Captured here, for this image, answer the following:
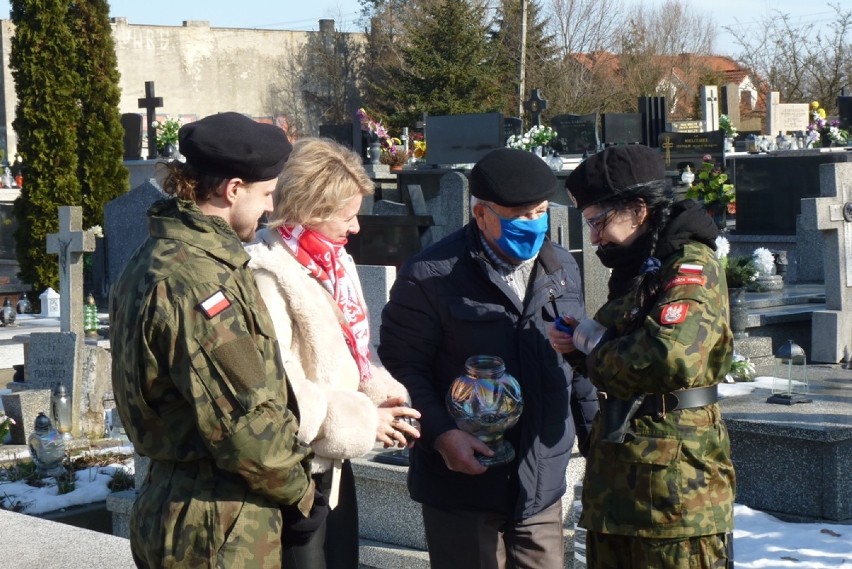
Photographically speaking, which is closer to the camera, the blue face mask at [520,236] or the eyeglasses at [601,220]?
the eyeglasses at [601,220]

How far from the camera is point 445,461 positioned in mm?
3102

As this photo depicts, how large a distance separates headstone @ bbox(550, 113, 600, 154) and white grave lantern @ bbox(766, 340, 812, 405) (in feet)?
43.2

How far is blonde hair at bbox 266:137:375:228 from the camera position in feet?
9.50

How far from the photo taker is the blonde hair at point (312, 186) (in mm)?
2895

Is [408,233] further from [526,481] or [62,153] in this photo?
[62,153]

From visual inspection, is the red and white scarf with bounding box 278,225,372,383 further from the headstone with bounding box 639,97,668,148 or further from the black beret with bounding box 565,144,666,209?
the headstone with bounding box 639,97,668,148

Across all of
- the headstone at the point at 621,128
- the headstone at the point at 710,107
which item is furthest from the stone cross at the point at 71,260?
the headstone at the point at 710,107

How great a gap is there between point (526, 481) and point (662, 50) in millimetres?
42199

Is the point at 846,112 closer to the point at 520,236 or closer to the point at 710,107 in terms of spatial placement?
the point at 710,107

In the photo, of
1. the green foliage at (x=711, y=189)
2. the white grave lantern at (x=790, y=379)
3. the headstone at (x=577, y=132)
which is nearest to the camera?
the white grave lantern at (x=790, y=379)

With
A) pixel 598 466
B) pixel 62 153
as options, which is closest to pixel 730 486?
pixel 598 466

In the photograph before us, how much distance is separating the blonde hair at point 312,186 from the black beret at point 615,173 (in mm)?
589

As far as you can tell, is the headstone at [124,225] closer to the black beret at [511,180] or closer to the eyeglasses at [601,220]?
the black beret at [511,180]

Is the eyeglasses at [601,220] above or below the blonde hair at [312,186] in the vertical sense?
below
